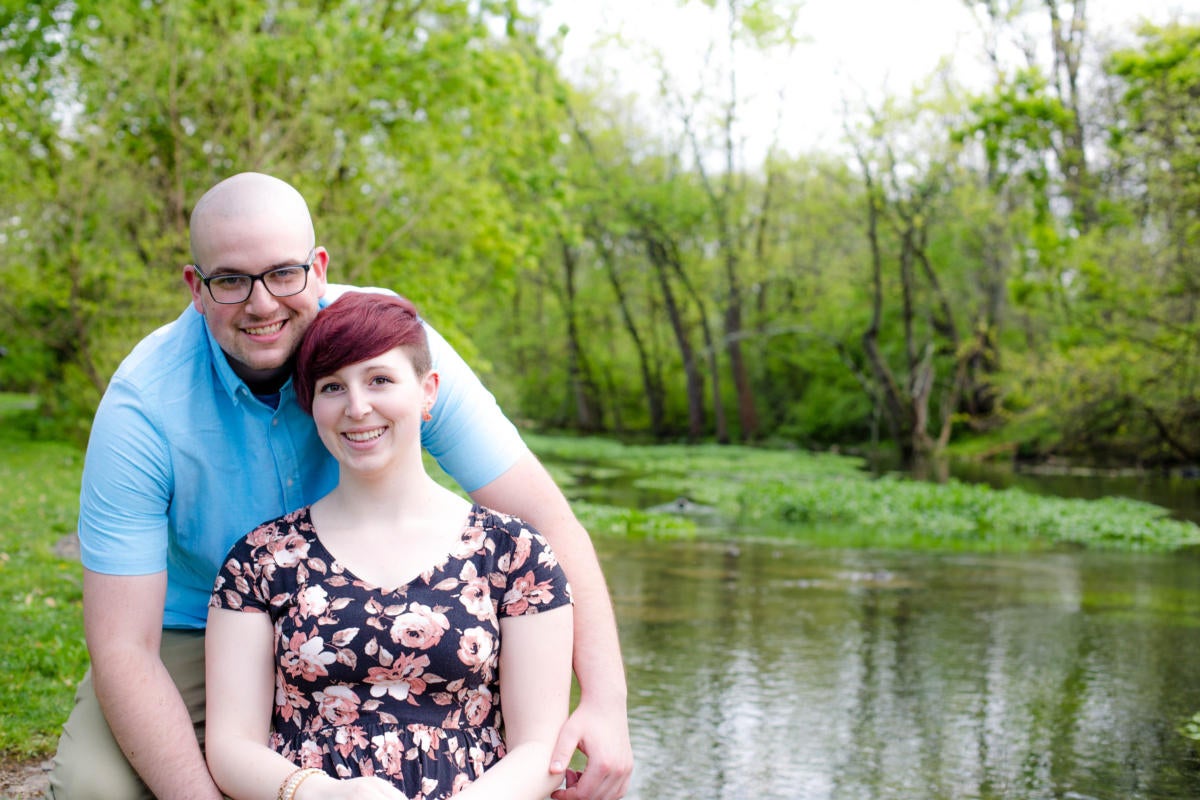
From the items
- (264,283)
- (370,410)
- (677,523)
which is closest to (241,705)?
(370,410)

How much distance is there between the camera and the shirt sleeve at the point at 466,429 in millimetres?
2910

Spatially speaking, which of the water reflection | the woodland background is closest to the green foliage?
the water reflection

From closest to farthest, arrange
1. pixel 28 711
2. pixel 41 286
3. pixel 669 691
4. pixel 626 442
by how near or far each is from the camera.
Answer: pixel 28 711
pixel 669 691
pixel 41 286
pixel 626 442

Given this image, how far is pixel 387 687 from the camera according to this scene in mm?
2613

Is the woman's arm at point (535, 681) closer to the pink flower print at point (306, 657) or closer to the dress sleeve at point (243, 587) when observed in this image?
the pink flower print at point (306, 657)

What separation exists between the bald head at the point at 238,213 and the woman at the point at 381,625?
24cm

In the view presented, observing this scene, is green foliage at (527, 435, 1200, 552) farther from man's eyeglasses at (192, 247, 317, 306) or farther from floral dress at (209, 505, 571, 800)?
man's eyeglasses at (192, 247, 317, 306)

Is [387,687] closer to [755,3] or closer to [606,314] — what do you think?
[755,3]

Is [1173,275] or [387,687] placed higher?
[1173,275]

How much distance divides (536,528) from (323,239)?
13.9m

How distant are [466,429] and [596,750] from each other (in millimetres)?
806

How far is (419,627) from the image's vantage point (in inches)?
101

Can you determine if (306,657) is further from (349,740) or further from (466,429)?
(466,429)

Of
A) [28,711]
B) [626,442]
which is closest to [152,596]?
[28,711]
